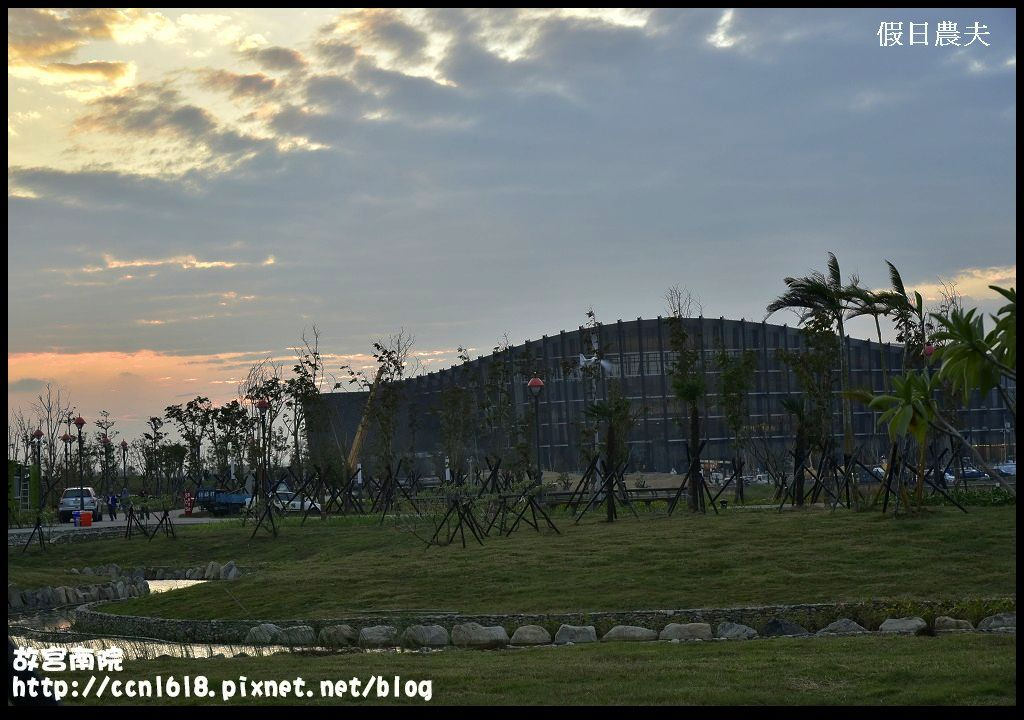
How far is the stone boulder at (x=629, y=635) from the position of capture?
1156cm

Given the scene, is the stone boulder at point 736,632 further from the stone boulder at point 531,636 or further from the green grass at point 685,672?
A: the stone boulder at point 531,636

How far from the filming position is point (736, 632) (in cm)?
1157

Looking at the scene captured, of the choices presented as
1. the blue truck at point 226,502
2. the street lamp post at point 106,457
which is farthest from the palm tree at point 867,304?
the street lamp post at point 106,457

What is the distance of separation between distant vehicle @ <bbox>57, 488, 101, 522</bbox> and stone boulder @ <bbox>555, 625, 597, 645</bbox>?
31.7m

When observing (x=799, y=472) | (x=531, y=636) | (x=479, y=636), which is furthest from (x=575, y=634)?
(x=799, y=472)

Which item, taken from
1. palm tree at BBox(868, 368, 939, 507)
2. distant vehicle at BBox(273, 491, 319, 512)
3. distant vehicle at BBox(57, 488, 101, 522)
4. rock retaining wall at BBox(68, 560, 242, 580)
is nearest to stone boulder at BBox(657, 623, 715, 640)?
palm tree at BBox(868, 368, 939, 507)

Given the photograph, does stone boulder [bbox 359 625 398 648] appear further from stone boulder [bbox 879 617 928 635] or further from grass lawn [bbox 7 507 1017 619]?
stone boulder [bbox 879 617 928 635]

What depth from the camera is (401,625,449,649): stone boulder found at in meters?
11.9

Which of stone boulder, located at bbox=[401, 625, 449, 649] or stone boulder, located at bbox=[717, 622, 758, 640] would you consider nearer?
stone boulder, located at bbox=[717, 622, 758, 640]

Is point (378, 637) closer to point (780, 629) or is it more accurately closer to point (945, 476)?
point (780, 629)

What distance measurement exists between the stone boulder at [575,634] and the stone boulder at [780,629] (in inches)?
70.6

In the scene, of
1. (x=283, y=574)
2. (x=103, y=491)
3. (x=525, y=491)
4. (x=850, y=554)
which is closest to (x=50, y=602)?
(x=283, y=574)

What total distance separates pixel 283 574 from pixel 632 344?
5373cm

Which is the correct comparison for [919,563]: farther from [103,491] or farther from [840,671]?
Result: [103,491]
